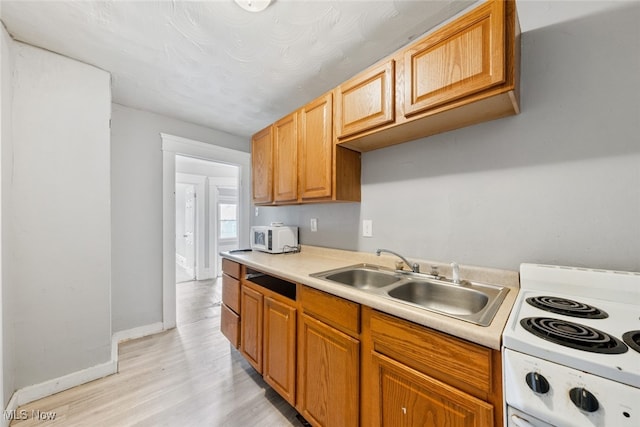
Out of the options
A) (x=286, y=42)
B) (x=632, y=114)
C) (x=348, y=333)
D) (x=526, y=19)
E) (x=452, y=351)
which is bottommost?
(x=348, y=333)

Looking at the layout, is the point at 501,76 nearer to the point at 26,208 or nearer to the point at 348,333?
the point at 348,333

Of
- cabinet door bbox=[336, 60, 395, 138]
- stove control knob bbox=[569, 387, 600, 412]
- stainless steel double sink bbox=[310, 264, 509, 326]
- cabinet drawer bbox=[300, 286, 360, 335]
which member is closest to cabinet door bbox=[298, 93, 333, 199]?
cabinet door bbox=[336, 60, 395, 138]

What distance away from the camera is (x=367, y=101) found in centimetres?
147

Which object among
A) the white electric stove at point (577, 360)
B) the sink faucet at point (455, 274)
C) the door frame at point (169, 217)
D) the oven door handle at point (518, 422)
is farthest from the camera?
the door frame at point (169, 217)

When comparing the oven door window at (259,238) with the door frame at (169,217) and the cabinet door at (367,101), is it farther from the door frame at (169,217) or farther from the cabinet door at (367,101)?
the cabinet door at (367,101)

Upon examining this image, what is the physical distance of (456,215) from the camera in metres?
1.41

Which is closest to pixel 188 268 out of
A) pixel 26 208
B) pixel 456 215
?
pixel 26 208

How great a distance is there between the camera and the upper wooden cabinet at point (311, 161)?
175 cm

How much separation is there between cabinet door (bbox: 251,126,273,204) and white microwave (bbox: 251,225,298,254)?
1.01ft

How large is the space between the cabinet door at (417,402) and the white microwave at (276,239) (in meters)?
1.45

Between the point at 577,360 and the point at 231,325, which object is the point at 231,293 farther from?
the point at 577,360

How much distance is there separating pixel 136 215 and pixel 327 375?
2492 millimetres

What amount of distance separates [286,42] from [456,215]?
1.55 metres

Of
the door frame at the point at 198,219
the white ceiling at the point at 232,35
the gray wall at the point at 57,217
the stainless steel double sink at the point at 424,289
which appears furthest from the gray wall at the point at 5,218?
the door frame at the point at 198,219
